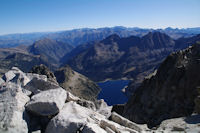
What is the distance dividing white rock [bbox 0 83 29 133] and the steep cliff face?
2039 centimetres

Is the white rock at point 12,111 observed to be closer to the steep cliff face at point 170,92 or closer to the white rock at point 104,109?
the white rock at point 104,109

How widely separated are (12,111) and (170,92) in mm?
31256

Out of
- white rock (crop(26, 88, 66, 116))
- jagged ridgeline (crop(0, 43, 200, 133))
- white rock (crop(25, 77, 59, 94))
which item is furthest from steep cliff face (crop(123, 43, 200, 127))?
white rock (crop(26, 88, 66, 116))

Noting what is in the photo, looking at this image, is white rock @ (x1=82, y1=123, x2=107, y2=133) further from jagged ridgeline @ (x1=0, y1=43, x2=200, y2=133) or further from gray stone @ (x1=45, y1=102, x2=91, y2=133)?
gray stone @ (x1=45, y1=102, x2=91, y2=133)

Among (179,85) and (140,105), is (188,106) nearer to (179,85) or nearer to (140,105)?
(179,85)

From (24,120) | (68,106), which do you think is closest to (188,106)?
(68,106)

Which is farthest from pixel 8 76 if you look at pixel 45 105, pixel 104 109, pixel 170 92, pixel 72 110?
pixel 170 92

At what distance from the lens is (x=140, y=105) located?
41125 millimetres

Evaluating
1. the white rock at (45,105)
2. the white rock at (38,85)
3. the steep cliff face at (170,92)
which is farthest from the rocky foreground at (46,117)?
the steep cliff face at (170,92)

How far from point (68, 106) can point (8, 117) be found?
14.0ft

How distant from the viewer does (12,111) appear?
13453 millimetres

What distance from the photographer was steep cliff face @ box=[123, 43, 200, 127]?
32062 millimetres

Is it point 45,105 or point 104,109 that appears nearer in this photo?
point 45,105

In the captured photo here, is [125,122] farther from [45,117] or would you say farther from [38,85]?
[38,85]
